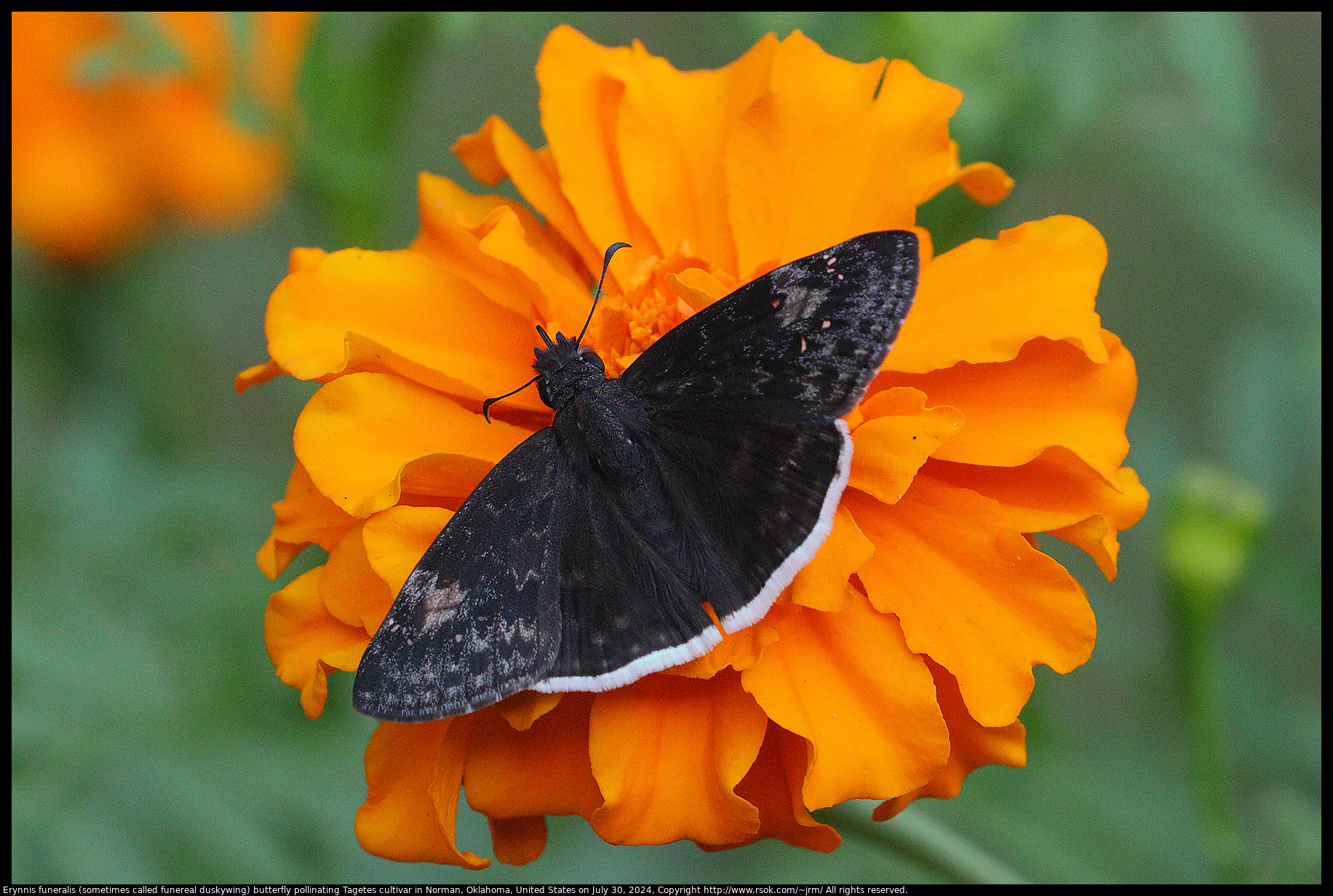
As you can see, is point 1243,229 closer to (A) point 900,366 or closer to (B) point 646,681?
(A) point 900,366

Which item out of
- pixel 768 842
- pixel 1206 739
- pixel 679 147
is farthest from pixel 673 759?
pixel 768 842

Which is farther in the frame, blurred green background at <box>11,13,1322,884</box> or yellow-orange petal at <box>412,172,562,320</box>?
blurred green background at <box>11,13,1322,884</box>

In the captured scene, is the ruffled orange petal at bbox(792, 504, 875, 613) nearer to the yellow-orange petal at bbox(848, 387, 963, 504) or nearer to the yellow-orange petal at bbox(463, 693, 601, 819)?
the yellow-orange petal at bbox(848, 387, 963, 504)

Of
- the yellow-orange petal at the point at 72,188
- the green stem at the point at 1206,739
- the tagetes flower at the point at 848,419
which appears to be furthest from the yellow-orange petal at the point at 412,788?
the yellow-orange petal at the point at 72,188

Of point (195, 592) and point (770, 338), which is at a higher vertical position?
point (770, 338)

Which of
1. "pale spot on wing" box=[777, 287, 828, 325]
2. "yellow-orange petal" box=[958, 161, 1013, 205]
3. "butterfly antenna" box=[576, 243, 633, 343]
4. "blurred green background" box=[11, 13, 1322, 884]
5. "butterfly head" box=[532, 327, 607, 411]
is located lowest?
"blurred green background" box=[11, 13, 1322, 884]

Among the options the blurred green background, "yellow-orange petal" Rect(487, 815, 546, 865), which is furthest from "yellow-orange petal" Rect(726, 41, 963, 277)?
"yellow-orange petal" Rect(487, 815, 546, 865)

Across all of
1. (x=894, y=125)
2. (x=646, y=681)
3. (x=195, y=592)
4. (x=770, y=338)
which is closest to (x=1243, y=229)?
(x=894, y=125)
